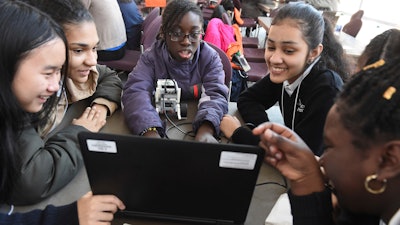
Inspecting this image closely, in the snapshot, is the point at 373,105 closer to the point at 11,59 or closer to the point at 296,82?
the point at 296,82

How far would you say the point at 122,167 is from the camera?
66 centimetres

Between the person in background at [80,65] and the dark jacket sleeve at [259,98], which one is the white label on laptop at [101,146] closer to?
the person in background at [80,65]

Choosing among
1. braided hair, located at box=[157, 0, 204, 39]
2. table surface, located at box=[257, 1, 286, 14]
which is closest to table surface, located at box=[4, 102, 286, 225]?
braided hair, located at box=[157, 0, 204, 39]

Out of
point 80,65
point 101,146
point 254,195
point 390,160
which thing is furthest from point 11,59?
point 390,160

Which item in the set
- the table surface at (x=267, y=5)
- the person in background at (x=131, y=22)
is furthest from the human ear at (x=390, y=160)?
the table surface at (x=267, y=5)

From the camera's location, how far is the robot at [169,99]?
4.00 ft

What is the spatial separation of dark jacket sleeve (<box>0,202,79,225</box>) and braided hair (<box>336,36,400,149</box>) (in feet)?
2.13

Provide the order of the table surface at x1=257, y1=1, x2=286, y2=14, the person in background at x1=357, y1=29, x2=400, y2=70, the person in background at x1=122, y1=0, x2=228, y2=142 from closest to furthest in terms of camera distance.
Answer: the person in background at x1=357, y1=29, x2=400, y2=70 < the person in background at x1=122, y1=0, x2=228, y2=142 < the table surface at x1=257, y1=1, x2=286, y2=14

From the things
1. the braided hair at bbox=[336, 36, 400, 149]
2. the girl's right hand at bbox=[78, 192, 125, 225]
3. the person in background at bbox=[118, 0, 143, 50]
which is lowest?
the person in background at bbox=[118, 0, 143, 50]

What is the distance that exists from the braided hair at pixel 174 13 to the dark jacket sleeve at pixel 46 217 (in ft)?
3.09

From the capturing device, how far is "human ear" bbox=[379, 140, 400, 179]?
535 mm

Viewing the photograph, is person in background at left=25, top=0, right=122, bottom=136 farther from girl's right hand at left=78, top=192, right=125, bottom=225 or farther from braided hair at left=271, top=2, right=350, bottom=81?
braided hair at left=271, top=2, right=350, bottom=81

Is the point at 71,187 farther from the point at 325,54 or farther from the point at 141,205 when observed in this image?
the point at 325,54

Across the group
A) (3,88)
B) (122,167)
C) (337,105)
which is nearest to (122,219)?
(122,167)
